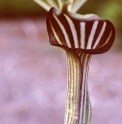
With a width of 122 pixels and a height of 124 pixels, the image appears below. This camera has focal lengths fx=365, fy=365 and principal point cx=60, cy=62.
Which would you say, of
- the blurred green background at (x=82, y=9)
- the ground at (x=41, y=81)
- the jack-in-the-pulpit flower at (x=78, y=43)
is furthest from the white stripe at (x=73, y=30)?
the blurred green background at (x=82, y=9)

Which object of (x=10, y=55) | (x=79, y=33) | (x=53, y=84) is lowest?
(x=79, y=33)

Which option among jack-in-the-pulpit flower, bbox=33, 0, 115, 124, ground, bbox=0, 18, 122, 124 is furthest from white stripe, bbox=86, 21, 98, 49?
ground, bbox=0, 18, 122, 124

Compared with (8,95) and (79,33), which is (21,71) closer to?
(8,95)

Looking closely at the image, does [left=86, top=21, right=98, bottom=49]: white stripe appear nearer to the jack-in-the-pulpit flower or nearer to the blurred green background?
the jack-in-the-pulpit flower

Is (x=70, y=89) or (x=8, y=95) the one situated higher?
(x=8, y=95)

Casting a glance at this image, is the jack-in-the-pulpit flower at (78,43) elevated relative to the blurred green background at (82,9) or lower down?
lower down

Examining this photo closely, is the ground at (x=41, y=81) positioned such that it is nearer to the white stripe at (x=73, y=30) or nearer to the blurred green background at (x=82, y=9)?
the blurred green background at (x=82, y=9)

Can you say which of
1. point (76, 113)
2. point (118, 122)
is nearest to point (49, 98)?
point (118, 122)
